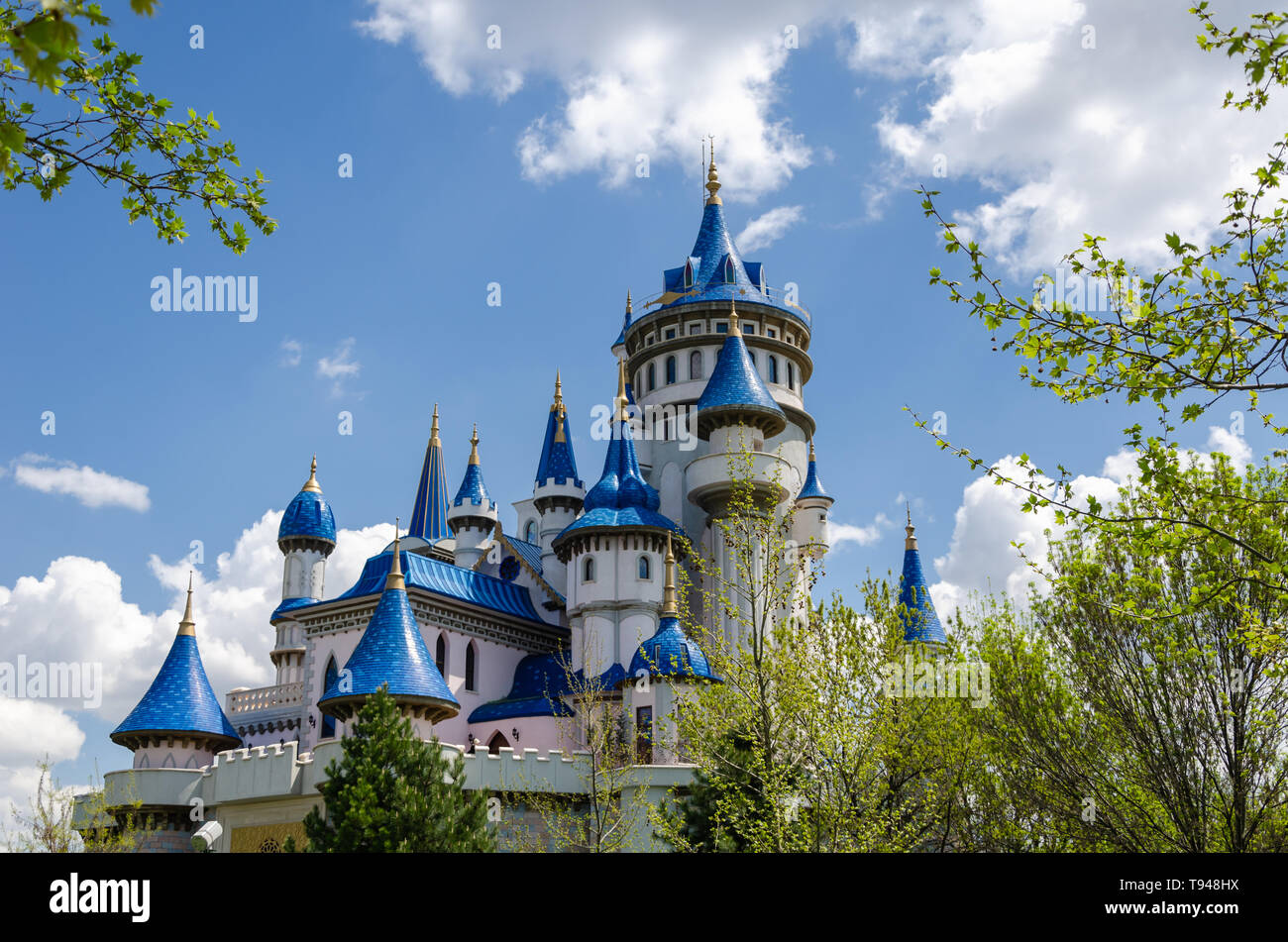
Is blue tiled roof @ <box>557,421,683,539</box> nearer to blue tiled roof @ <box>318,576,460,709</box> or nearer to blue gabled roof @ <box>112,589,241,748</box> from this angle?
blue tiled roof @ <box>318,576,460,709</box>

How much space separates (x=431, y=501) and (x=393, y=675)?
2643 centimetres

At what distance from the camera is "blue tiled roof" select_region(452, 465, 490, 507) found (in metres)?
46.1

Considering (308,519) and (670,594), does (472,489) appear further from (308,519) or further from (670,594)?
(670,594)

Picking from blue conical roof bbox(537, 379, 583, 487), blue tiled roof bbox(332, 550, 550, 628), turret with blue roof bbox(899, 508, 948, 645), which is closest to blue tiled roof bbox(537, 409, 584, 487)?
blue conical roof bbox(537, 379, 583, 487)

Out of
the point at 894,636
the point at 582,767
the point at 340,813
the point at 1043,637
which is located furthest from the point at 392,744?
the point at 1043,637

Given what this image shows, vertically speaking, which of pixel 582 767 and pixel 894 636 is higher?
pixel 894 636

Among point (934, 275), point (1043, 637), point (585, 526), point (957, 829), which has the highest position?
point (585, 526)

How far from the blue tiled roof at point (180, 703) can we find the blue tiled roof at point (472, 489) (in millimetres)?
15652

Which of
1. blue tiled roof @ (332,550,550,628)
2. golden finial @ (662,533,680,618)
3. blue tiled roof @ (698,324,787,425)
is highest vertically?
blue tiled roof @ (698,324,787,425)

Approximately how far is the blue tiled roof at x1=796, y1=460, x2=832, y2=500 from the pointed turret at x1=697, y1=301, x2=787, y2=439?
14.3ft
